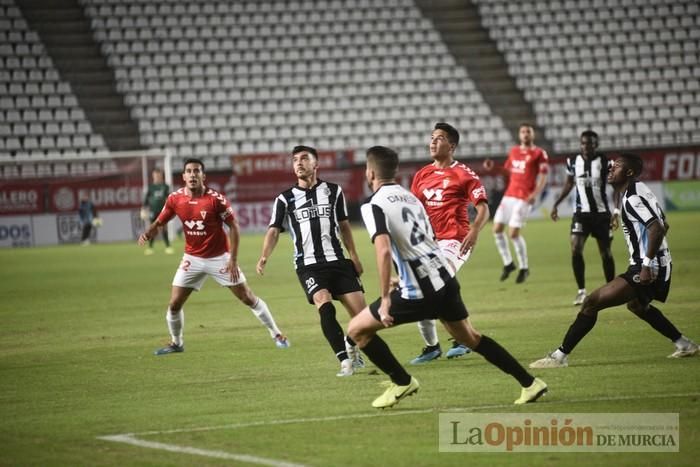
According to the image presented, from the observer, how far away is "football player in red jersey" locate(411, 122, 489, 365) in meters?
11.3

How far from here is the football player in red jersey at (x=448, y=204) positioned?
37.0ft

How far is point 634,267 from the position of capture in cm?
1012

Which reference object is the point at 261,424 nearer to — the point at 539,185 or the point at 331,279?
the point at 331,279

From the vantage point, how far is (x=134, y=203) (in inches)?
1484

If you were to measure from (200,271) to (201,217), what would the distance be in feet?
2.04

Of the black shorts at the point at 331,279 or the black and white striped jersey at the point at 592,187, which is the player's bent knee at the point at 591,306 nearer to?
the black shorts at the point at 331,279

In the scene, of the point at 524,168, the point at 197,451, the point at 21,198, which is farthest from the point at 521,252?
the point at 21,198

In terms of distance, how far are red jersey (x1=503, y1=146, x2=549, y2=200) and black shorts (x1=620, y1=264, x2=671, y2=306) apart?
8.92m

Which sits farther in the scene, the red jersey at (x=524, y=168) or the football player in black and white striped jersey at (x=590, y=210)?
the red jersey at (x=524, y=168)

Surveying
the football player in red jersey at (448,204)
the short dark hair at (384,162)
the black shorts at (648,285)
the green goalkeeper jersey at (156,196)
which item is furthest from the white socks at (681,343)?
the green goalkeeper jersey at (156,196)

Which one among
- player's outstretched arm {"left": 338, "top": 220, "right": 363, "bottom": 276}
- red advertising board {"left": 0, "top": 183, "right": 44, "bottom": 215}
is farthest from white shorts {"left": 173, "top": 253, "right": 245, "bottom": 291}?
red advertising board {"left": 0, "top": 183, "right": 44, "bottom": 215}

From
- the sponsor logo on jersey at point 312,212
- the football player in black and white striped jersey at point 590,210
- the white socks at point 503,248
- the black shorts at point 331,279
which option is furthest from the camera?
the white socks at point 503,248

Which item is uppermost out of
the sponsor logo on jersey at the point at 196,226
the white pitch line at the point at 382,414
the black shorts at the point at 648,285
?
the sponsor logo on jersey at the point at 196,226

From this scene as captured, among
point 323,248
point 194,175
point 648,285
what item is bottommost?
point 648,285
